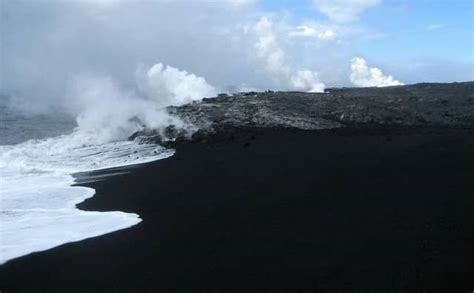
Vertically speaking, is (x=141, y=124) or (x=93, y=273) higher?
(x=141, y=124)

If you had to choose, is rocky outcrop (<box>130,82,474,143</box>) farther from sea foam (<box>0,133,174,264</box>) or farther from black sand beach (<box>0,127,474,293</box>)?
black sand beach (<box>0,127,474,293</box>)

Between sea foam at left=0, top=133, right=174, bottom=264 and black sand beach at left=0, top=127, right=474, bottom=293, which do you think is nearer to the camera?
black sand beach at left=0, top=127, right=474, bottom=293

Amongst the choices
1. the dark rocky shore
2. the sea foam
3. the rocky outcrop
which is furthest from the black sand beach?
the rocky outcrop

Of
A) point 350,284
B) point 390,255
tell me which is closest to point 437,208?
point 390,255

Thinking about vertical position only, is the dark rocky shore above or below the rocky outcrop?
below

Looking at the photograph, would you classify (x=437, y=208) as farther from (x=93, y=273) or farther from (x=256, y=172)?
A: (x=93, y=273)

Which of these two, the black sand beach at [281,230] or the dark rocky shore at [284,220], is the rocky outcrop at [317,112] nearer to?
the dark rocky shore at [284,220]

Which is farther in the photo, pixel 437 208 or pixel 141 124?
pixel 141 124
